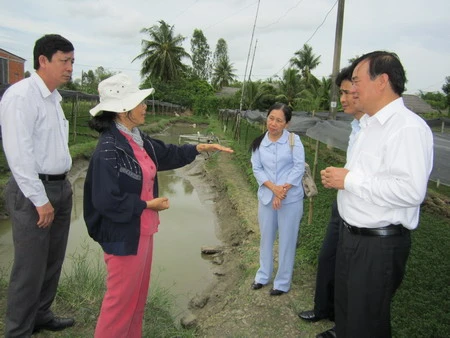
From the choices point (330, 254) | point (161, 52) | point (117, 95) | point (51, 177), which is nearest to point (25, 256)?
point (51, 177)

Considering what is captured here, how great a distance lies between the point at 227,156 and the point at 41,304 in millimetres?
10136

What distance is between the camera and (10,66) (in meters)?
25.6

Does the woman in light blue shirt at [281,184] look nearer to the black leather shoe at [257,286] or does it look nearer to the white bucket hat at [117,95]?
the black leather shoe at [257,286]

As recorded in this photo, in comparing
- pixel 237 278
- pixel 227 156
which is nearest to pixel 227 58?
pixel 227 156

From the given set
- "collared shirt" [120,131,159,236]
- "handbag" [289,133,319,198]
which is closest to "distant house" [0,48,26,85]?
"handbag" [289,133,319,198]

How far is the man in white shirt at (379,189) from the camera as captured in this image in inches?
62.4

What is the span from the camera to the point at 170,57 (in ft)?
110

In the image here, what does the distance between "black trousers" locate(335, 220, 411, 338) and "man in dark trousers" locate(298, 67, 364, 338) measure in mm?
679

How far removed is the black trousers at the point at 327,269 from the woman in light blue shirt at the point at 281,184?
404 mm

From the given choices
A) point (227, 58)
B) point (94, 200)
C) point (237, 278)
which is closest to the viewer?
point (94, 200)

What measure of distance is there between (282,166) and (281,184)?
0.52 feet

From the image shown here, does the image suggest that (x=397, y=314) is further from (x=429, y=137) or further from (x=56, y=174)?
(x=56, y=174)

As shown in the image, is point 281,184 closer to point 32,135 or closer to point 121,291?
point 121,291

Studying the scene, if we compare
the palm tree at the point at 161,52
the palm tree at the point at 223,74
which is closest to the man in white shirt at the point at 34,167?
the palm tree at the point at 161,52
